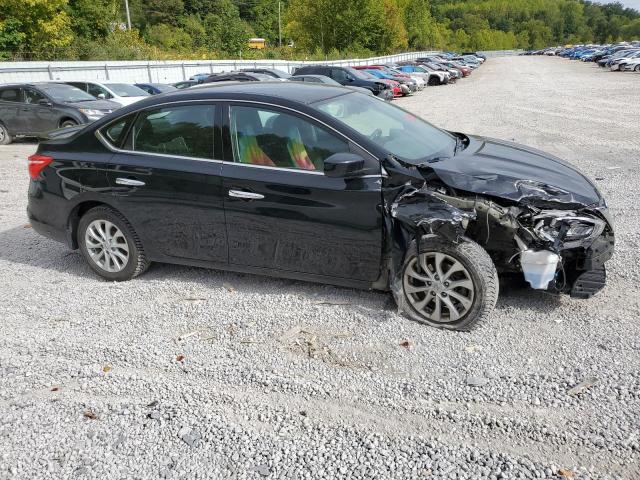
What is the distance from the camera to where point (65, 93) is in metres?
14.4

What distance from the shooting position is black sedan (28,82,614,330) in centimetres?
407

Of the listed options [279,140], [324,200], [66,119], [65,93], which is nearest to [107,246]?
[279,140]

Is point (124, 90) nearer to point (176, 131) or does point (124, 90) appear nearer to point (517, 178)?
point (176, 131)

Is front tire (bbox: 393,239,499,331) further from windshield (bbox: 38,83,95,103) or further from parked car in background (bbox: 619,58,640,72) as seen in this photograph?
parked car in background (bbox: 619,58,640,72)

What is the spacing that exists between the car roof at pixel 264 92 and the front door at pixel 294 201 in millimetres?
144

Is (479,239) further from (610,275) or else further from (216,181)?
(216,181)

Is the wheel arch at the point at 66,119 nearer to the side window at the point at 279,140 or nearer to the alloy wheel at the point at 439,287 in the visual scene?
the side window at the point at 279,140

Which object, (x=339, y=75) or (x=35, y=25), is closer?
(x=339, y=75)

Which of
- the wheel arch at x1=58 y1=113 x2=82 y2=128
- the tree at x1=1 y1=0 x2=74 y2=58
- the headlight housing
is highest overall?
the tree at x1=1 y1=0 x2=74 y2=58

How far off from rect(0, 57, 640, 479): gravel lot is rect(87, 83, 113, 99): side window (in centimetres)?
1141

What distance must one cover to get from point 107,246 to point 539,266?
3.71m

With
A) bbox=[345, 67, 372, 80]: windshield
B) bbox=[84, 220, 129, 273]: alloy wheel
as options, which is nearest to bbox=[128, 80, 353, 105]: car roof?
bbox=[84, 220, 129, 273]: alloy wheel

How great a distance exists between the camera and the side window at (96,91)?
15680 millimetres

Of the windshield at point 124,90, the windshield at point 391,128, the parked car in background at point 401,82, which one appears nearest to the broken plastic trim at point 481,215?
the windshield at point 391,128
